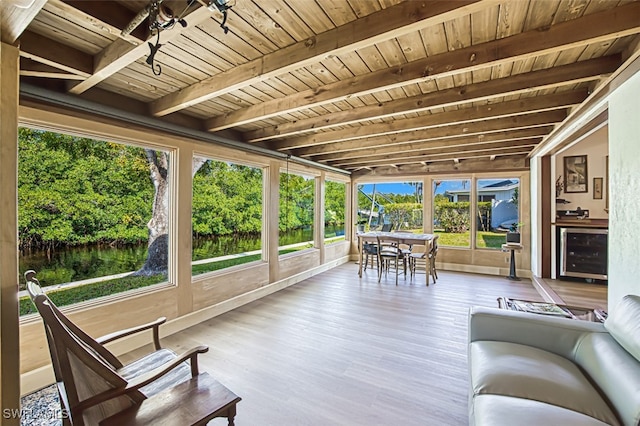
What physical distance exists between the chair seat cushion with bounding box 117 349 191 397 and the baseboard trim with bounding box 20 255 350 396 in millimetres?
1216

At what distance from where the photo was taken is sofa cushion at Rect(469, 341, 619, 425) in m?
1.28

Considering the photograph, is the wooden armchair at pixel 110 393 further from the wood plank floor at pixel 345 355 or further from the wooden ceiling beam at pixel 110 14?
the wooden ceiling beam at pixel 110 14

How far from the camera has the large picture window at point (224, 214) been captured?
3.65m

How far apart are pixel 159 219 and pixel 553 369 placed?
368 cm

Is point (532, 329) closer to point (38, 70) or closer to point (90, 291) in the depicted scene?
point (90, 291)

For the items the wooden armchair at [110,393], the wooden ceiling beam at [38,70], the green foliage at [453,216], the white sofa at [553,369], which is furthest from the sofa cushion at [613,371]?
the green foliage at [453,216]

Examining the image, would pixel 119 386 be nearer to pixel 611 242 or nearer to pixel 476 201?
pixel 611 242

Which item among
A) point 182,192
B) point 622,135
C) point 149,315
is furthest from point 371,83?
point 149,315

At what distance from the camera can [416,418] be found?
1.86 m

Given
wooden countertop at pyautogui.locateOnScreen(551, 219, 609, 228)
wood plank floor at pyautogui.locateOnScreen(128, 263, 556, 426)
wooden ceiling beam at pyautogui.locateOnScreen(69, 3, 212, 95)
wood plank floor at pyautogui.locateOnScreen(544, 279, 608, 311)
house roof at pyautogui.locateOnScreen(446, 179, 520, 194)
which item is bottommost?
wood plank floor at pyautogui.locateOnScreen(128, 263, 556, 426)

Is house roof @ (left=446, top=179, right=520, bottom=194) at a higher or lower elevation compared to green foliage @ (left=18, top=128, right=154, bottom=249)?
higher

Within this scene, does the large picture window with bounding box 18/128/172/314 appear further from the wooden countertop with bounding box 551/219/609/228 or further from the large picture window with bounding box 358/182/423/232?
the wooden countertop with bounding box 551/219/609/228

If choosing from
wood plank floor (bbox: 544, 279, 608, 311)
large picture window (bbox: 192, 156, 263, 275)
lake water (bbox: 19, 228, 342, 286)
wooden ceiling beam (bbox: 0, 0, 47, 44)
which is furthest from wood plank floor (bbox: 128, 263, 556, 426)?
wooden ceiling beam (bbox: 0, 0, 47, 44)

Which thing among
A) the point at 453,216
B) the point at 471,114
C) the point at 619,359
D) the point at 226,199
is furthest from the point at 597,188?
the point at 226,199
